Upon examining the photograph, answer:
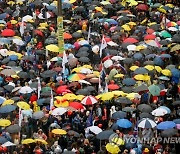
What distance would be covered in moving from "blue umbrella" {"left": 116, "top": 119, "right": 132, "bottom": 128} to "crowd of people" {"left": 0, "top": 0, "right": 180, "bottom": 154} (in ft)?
0.11

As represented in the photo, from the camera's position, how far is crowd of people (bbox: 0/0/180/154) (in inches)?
808

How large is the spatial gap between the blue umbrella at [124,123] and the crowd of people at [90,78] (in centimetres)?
3

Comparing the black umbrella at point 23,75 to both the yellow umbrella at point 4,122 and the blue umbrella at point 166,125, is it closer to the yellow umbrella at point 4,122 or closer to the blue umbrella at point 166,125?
the yellow umbrella at point 4,122

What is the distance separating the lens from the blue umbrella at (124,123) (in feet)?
67.8

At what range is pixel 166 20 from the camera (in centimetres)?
3181

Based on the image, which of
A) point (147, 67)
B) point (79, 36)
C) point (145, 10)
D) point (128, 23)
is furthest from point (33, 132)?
point (145, 10)

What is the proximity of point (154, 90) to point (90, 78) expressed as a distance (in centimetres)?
302

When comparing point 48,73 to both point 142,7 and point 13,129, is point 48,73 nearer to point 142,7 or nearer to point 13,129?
point 13,129

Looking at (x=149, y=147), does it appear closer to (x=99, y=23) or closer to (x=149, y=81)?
(x=149, y=81)

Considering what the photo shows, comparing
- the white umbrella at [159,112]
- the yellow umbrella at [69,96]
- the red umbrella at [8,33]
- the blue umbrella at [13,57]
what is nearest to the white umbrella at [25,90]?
the yellow umbrella at [69,96]

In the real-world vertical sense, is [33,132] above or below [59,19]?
below

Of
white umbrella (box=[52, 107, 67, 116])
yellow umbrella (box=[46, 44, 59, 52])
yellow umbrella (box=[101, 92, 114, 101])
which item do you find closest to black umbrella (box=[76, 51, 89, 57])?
yellow umbrella (box=[46, 44, 59, 52])

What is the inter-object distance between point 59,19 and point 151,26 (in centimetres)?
584

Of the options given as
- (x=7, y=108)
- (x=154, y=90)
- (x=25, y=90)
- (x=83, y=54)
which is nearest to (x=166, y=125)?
(x=154, y=90)
